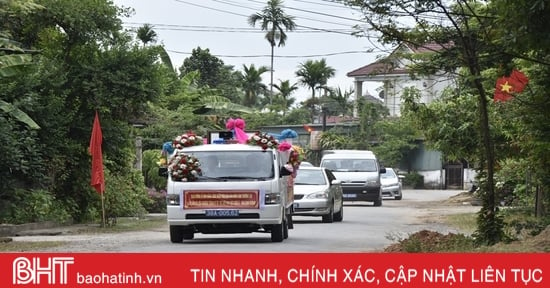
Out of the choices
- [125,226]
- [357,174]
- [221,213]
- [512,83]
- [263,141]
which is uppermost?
[512,83]

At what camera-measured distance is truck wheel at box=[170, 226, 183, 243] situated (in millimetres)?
18939

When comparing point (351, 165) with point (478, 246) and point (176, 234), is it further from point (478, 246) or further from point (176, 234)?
point (478, 246)

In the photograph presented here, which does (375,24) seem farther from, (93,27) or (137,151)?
(137,151)

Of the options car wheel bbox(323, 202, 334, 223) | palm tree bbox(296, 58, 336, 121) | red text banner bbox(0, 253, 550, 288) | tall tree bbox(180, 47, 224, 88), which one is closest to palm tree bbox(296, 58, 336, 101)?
palm tree bbox(296, 58, 336, 121)

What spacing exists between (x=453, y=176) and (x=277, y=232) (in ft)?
167

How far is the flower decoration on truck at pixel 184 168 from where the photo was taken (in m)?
18.7

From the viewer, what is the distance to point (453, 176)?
6869cm

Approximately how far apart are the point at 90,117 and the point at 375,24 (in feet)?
37.4

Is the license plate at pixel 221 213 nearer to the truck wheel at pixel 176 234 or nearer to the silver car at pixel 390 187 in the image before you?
the truck wheel at pixel 176 234

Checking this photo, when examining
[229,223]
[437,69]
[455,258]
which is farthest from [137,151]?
[455,258]

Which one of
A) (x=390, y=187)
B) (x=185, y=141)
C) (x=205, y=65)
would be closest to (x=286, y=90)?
(x=205, y=65)

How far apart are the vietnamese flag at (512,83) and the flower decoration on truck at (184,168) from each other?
548 centimetres

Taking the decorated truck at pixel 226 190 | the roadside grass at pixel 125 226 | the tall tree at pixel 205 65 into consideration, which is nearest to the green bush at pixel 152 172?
the roadside grass at pixel 125 226

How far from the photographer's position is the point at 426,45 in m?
17.1
